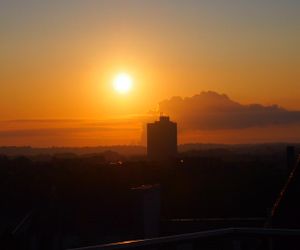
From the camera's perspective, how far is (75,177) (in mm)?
45156

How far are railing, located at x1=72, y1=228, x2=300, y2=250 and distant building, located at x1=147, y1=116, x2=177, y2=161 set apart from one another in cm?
10092

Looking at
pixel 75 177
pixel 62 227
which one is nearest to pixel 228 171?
pixel 75 177

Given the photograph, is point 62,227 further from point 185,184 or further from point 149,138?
point 149,138

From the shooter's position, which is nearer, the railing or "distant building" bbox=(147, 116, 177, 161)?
the railing

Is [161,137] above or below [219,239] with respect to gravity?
above

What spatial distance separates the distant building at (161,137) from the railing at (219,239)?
331 ft

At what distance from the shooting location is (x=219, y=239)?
217 inches

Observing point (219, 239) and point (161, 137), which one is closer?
point (219, 239)

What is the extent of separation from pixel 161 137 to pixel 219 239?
103627mm

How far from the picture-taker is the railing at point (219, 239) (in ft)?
16.4

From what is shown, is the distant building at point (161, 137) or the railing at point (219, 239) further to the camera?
the distant building at point (161, 137)

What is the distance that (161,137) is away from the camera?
358 feet

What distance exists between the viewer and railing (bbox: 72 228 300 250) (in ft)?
16.4

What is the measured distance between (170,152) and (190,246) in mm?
104175
